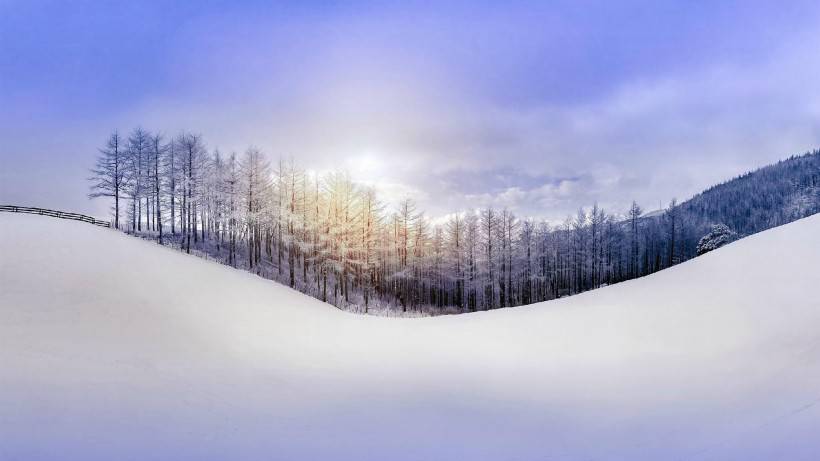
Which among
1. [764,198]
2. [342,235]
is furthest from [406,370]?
[764,198]

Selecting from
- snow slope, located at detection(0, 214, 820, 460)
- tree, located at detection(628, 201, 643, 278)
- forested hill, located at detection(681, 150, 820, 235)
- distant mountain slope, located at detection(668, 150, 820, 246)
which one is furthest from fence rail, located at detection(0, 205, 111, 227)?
forested hill, located at detection(681, 150, 820, 235)

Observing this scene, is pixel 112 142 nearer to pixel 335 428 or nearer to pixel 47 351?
pixel 47 351

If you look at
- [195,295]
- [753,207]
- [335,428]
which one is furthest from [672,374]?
[753,207]

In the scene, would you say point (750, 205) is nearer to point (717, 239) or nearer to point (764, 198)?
point (764, 198)

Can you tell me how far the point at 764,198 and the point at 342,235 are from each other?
449ft

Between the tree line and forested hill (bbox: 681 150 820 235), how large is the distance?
2476 inches

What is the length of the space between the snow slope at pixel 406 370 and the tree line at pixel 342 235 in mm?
15977

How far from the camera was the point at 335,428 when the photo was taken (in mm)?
8281

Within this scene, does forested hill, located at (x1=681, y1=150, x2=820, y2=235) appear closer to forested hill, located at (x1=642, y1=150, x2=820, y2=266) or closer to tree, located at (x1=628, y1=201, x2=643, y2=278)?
forested hill, located at (x1=642, y1=150, x2=820, y2=266)

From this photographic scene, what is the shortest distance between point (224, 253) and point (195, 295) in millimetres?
25997

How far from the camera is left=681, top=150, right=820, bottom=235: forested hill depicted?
95812mm

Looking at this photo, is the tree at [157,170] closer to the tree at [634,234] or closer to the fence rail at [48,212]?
the fence rail at [48,212]

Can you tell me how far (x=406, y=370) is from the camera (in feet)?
41.0

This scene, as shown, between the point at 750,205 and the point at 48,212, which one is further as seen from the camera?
the point at 750,205
